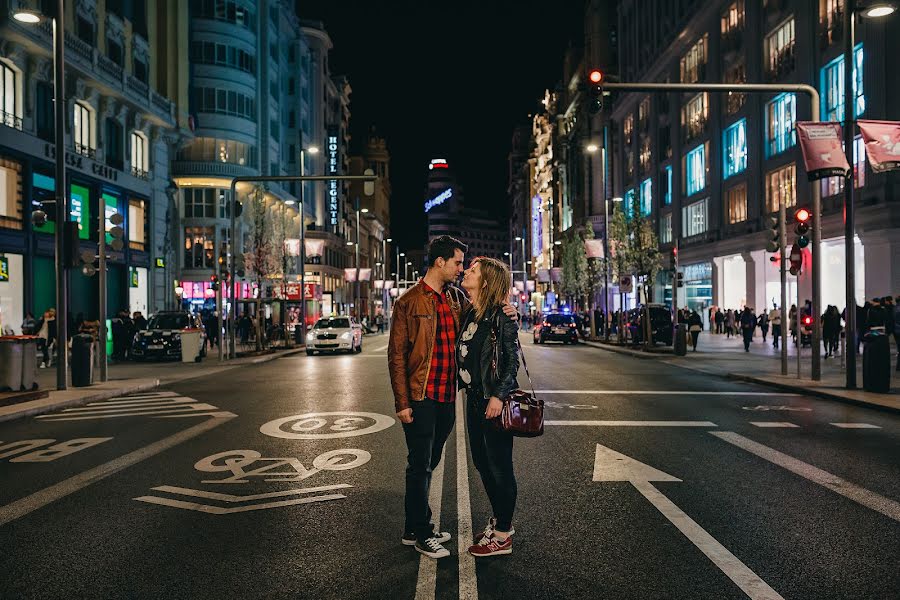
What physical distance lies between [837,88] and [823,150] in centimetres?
2156

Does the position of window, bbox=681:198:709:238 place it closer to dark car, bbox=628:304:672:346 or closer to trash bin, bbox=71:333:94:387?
dark car, bbox=628:304:672:346

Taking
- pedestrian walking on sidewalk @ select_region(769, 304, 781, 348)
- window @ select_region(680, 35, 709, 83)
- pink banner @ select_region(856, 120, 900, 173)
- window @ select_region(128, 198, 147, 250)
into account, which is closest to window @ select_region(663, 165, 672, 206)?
window @ select_region(680, 35, 709, 83)

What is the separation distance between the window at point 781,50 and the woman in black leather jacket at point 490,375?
3825cm

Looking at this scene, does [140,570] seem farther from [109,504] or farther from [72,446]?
[72,446]

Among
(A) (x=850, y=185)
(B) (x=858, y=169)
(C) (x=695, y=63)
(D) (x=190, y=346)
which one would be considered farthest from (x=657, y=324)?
(A) (x=850, y=185)

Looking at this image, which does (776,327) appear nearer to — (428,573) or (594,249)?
(594,249)

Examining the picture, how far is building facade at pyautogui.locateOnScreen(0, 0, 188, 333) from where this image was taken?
2952 cm

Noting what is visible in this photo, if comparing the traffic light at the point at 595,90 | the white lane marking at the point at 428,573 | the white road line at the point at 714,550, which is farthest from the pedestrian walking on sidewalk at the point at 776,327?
the white lane marking at the point at 428,573

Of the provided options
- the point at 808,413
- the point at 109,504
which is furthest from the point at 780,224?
the point at 109,504

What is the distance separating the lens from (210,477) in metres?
8.01

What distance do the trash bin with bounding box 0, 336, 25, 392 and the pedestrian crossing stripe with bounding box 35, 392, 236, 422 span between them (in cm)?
137

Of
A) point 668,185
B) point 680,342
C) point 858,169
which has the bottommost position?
point 680,342

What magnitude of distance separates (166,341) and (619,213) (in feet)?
82.9

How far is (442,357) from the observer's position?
5.38 m
